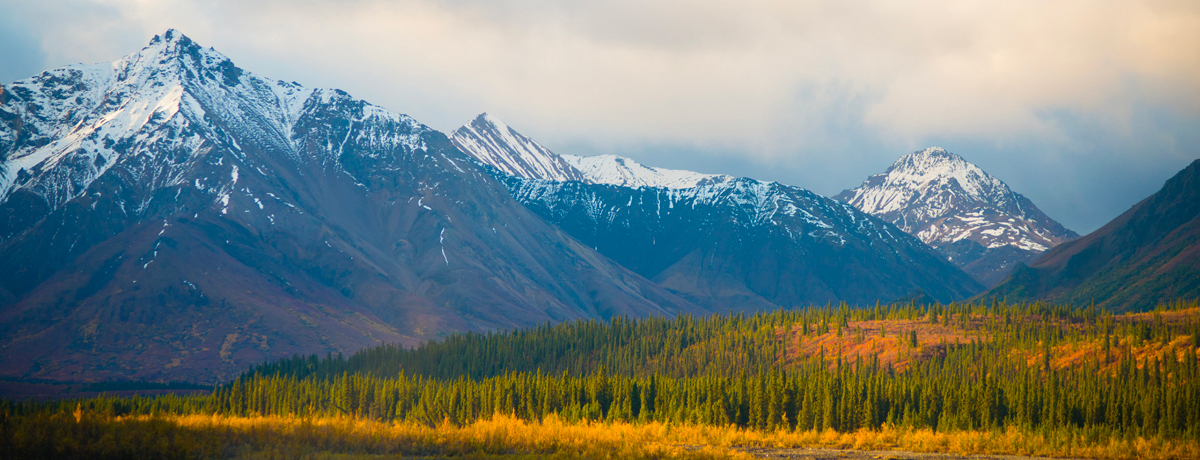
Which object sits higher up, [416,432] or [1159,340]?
[1159,340]

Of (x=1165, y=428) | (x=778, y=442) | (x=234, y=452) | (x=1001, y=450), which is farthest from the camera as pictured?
(x=1165, y=428)

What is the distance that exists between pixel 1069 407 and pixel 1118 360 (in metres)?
46.2

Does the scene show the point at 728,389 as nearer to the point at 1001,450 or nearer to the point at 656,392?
the point at 656,392

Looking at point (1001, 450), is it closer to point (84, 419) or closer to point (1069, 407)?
point (1069, 407)

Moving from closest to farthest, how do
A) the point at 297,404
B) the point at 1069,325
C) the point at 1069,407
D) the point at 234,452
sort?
the point at 234,452 → the point at 1069,407 → the point at 297,404 → the point at 1069,325

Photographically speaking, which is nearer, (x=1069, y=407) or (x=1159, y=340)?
(x=1069, y=407)

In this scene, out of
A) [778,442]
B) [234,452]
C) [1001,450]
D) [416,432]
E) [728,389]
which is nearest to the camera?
[234,452]

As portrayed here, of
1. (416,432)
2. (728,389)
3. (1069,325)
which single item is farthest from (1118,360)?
(416,432)

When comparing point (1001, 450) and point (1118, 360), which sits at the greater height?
point (1118, 360)

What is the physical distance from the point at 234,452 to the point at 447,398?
101971 mm

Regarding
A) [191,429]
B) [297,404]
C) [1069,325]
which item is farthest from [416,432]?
[1069,325]

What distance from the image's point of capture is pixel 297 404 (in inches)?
6895

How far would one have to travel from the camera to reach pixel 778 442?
85.9 metres

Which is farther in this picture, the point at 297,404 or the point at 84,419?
the point at 297,404
